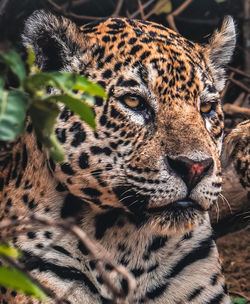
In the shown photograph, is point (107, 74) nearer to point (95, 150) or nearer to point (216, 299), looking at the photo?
point (95, 150)

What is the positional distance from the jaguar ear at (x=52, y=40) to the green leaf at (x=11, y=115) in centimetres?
175

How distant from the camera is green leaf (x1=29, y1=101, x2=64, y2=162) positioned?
74.9 inches

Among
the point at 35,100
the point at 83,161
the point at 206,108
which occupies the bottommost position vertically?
the point at 83,161

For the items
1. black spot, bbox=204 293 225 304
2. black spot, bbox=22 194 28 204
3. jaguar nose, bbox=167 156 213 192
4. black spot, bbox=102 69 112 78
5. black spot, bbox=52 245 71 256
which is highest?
black spot, bbox=102 69 112 78

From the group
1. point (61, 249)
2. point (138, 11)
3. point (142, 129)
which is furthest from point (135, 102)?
point (138, 11)

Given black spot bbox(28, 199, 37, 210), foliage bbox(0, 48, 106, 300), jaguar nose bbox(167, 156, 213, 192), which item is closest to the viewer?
foliage bbox(0, 48, 106, 300)

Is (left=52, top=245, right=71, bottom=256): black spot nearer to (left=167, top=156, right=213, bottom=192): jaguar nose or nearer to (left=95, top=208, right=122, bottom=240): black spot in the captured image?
(left=95, top=208, right=122, bottom=240): black spot

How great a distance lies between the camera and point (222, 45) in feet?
13.9

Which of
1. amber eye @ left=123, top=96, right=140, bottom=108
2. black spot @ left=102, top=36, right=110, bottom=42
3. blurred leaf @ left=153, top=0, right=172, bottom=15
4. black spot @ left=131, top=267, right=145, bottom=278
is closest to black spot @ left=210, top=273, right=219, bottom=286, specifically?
black spot @ left=131, top=267, right=145, bottom=278

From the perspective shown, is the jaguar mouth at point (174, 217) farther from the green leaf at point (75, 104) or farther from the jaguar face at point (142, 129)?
the green leaf at point (75, 104)

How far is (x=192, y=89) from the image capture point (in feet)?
11.9

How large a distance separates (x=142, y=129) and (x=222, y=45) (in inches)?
42.3

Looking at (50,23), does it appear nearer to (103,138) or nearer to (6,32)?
(103,138)

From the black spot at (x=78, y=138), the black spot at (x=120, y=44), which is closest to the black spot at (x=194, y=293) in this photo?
the black spot at (x=78, y=138)
